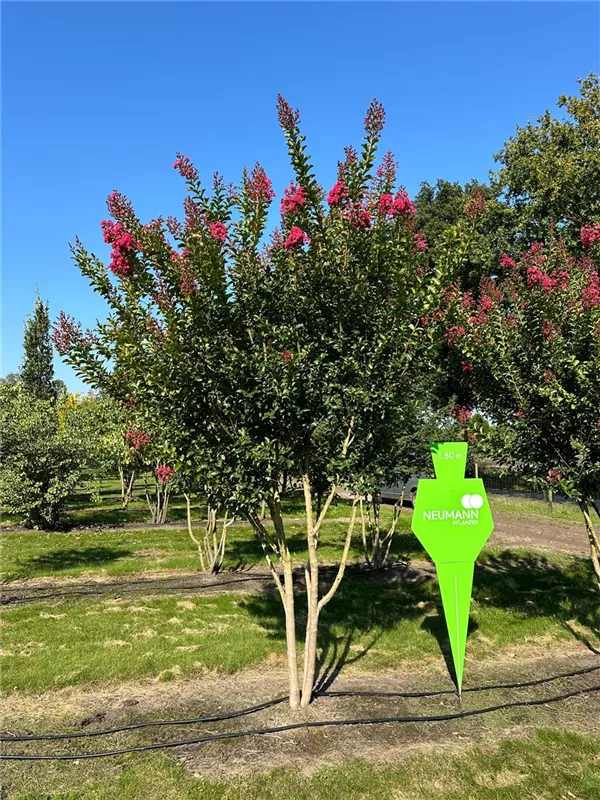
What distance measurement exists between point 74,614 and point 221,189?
22.6 feet

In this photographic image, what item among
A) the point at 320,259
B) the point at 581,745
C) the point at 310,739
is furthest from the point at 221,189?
the point at 581,745

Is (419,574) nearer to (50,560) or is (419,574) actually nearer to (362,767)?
(362,767)

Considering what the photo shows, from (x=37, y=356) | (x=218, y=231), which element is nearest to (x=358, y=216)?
(x=218, y=231)

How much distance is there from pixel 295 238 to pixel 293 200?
44cm

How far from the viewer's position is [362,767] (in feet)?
13.9

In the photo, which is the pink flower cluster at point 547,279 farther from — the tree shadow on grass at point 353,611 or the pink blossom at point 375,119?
the tree shadow on grass at point 353,611

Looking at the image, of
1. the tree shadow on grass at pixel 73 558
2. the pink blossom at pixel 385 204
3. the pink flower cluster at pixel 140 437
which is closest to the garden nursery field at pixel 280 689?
the tree shadow on grass at pixel 73 558

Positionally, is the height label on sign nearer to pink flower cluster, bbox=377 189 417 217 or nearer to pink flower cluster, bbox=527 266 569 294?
pink flower cluster, bbox=377 189 417 217

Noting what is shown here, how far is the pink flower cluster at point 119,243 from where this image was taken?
5156mm

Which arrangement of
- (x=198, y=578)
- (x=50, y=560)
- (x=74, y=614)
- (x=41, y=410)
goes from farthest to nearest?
(x=41, y=410) → (x=50, y=560) → (x=198, y=578) → (x=74, y=614)

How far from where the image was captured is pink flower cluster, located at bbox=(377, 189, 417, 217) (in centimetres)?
505

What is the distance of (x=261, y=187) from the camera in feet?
16.5

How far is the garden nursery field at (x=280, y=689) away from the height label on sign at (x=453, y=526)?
38.5 inches

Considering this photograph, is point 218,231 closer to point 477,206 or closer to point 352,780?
point 477,206
